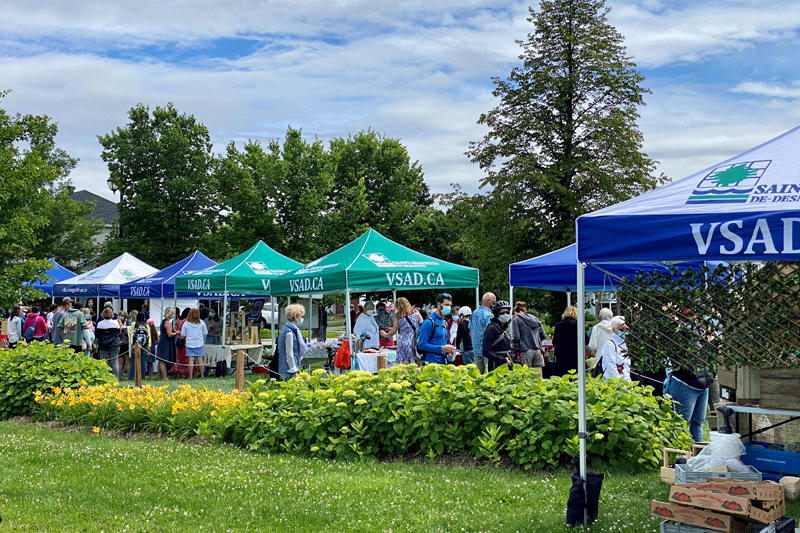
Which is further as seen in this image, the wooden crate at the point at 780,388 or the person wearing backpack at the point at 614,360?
the person wearing backpack at the point at 614,360

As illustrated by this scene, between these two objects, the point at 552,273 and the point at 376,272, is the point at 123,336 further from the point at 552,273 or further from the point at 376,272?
the point at 552,273

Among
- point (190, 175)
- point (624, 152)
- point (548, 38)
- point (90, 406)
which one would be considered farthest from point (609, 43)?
point (90, 406)

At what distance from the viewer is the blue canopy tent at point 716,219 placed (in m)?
4.23

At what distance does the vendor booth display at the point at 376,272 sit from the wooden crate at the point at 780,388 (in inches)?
348

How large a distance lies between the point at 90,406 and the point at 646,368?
298 inches

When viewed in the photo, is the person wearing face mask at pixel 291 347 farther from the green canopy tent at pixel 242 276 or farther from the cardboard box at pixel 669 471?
the green canopy tent at pixel 242 276

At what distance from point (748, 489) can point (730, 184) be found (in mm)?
1932

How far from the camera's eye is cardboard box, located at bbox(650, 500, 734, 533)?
4.28 m

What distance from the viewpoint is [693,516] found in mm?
4418

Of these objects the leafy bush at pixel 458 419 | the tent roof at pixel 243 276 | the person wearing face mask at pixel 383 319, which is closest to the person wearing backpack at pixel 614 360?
the leafy bush at pixel 458 419

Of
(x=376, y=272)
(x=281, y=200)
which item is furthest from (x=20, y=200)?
(x=281, y=200)

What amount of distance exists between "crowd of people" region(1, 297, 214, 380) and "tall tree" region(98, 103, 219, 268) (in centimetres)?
2013

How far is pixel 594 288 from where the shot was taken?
14.1m

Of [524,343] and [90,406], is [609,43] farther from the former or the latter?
[90,406]
